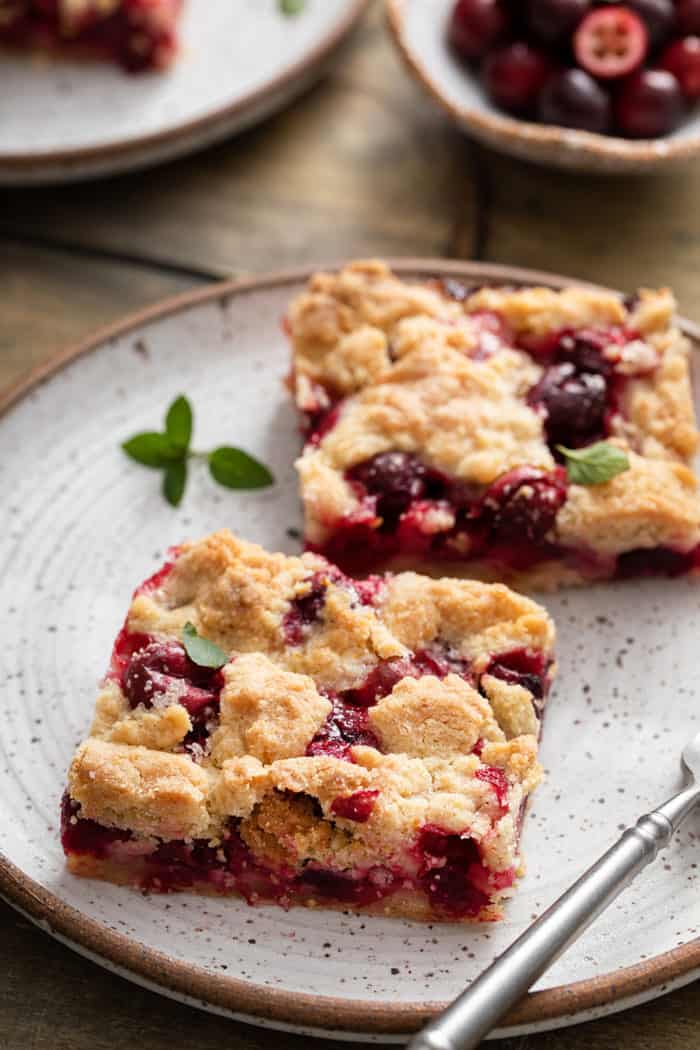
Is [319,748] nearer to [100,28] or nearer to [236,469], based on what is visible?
[236,469]

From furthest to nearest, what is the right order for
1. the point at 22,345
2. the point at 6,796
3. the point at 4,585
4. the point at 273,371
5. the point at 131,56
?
the point at 131,56
the point at 22,345
the point at 273,371
the point at 4,585
the point at 6,796

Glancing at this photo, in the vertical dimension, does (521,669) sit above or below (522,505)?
below

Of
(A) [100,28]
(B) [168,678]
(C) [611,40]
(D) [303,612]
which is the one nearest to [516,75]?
(C) [611,40]

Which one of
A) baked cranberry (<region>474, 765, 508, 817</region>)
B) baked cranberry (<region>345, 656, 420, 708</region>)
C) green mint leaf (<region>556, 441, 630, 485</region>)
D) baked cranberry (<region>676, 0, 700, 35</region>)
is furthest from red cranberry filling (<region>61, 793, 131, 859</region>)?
baked cranberry (<region>676, 0, 700, 35</region>)

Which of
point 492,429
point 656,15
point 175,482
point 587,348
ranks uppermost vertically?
point 656,15

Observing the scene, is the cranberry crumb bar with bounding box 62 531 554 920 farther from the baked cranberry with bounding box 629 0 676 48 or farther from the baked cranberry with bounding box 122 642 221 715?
the baked cranberry with bounding box 629 0 676 48

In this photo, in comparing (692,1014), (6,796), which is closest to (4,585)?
(6,796)

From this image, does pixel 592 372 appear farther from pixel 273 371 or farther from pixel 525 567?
pixel 273 371
